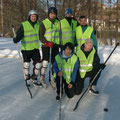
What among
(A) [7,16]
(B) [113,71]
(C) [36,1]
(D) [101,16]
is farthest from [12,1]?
(B) [113,71]

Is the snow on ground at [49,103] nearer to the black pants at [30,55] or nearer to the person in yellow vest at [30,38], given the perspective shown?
the person in yellow vest at [30,38]

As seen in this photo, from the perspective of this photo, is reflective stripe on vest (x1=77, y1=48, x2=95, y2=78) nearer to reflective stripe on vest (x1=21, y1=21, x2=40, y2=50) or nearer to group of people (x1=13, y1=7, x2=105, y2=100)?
group of people (x1=13, y1=7, x2=105, y2=100)

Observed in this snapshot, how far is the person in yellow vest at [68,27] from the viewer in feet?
10.4

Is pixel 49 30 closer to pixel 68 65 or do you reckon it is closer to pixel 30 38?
pixel 30 38

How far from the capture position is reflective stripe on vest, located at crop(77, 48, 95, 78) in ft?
9.16

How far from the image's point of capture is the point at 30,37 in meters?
3.09

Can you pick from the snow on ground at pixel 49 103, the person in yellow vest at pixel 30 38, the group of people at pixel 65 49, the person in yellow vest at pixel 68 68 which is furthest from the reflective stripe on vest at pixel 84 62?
the person in yellow vest at pixel 30 38

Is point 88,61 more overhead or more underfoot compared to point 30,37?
more underfoot

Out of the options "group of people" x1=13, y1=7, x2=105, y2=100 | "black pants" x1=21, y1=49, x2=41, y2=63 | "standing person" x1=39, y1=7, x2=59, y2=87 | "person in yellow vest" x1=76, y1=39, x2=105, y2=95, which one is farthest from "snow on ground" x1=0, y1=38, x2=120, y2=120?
"standing person" x1=39, y1=7, x2=59, y2=87

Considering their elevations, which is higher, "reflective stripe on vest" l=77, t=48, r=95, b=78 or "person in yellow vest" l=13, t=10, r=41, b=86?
"person in yellow vest" l=13, t=10, r=41, b=86

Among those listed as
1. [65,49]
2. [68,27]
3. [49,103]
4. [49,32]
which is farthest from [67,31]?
[49,103]

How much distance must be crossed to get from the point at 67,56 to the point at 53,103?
2.75 feet

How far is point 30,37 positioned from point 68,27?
0.80 meters

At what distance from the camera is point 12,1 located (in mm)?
15719
